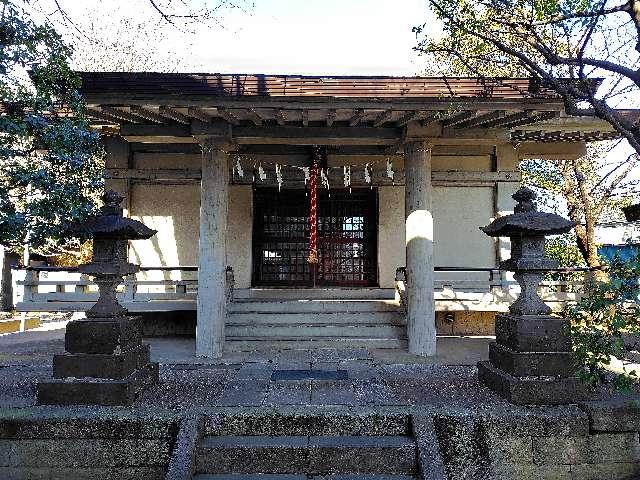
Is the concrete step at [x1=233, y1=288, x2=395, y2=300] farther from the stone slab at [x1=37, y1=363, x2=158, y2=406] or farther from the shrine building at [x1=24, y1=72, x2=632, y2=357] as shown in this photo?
the stone slab at [x1=37, y1=363, x2=158, y2=406]

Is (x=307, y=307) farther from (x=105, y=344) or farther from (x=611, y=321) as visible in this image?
(x=611, y=321)

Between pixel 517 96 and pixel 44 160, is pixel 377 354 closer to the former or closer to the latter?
pixel 517 96

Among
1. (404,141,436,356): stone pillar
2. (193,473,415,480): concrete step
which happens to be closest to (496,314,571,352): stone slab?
(193,473,415,480): concrete step

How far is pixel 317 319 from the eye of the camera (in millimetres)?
10148

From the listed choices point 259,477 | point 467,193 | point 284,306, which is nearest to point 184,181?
point 284,306

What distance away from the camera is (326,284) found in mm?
12273

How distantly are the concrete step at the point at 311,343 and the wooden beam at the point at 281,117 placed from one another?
462 centimetres

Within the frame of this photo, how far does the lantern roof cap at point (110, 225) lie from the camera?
6008mm

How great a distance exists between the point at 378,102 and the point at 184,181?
588 centimetres

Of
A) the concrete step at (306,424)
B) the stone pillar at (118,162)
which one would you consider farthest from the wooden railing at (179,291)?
the concrete step at (306,424)

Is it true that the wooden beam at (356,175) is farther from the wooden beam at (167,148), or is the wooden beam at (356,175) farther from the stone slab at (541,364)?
the stone slab at (541,364)

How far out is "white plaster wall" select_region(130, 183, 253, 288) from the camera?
11523 millimetres

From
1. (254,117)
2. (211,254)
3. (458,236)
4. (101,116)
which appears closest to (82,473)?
(211,254)

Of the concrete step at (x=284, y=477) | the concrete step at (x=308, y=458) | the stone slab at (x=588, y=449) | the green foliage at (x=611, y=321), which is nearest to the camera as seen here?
the concrete step at (x=284, y=477)
